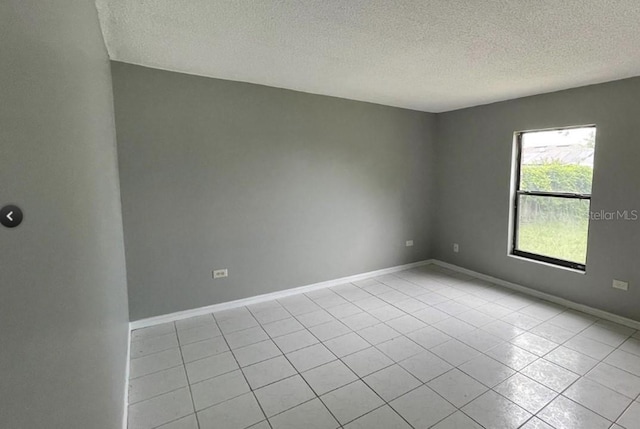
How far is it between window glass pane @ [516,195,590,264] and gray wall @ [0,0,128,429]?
14.3 ft

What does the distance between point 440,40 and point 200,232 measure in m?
2.73

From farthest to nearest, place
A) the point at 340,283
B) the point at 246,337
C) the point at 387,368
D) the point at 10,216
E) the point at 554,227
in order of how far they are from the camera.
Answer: the point at 340,283
the point at 554,227
the point at 246,337
the point at 387,368
the point at 10,216

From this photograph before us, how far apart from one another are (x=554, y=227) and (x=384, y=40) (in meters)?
3.07

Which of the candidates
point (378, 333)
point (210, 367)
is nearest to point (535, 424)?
point (378, 333)

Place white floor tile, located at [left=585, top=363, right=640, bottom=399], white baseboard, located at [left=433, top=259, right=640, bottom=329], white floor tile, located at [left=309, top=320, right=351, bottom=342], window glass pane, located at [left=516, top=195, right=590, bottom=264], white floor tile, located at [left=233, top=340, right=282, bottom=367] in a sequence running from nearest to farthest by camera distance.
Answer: white floor tile, located at [left=585, top=363, right=640, bottom=399], white floor tile, located at [left=233, top=340, right=282, bottom=367], white floor tile, located at [left=309, top=320, right=351, bottom=342], white baseboard, located at [left=433, top=259, right=640, bottom=329], window glass pane, located at [left=516, top=195, right=590, bottom=264]

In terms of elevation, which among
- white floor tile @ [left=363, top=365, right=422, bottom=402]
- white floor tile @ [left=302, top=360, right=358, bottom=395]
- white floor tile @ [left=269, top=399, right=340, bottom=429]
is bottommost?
white floor tile @ [left=269, top=399, right=340, bottom=429]

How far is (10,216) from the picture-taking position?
0.54m

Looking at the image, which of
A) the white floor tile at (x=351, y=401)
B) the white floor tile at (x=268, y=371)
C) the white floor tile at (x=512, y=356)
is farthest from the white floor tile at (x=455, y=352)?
the white floor tile at (x=268, y=371)

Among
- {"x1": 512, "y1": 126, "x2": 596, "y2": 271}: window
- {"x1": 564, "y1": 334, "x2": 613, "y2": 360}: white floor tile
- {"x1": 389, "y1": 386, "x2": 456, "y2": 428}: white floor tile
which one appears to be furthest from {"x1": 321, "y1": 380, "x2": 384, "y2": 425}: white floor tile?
{"x1": 512, "y1": 126, "x2": 596, "y2": 271}: window

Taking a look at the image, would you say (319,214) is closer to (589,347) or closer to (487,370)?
(487,370)

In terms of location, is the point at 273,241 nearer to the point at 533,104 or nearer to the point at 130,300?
the point at 130,300

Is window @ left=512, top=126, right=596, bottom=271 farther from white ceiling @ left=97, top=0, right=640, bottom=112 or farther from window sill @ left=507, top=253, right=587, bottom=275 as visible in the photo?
white ceiling @ left=97, top=0, right=640, bottom=112

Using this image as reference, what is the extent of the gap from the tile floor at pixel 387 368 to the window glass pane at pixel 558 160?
1415mm

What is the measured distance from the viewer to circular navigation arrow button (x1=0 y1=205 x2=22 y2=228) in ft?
1.69
